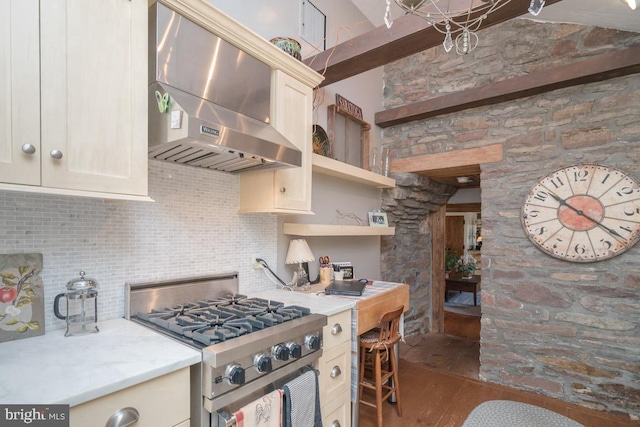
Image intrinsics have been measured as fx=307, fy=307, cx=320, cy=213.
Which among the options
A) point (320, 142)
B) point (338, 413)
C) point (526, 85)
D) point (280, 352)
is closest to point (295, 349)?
point (280, 352)

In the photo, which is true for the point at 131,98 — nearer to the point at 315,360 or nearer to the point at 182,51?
the point at 182,51

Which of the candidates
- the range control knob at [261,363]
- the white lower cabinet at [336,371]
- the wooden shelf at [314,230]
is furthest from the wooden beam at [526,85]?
the range control knob at [261,363]

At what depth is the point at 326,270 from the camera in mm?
2504

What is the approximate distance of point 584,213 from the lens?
2.42 meters

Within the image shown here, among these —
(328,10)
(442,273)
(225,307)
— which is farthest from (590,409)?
(328,10)

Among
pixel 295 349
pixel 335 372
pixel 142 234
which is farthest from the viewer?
pixel 335 372

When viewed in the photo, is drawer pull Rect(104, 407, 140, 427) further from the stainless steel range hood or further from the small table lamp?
the small table lamp

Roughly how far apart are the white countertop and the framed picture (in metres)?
2.40


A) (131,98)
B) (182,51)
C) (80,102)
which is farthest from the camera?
(182,51)

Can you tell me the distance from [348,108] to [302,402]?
2499 millimetres

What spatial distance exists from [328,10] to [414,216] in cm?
253

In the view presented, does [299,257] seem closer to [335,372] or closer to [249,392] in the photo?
[335,372]

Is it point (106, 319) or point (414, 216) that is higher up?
point (414, 216)

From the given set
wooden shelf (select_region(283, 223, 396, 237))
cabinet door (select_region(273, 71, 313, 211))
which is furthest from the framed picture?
cabinet door (select_region(273, 71, 313, 211))
